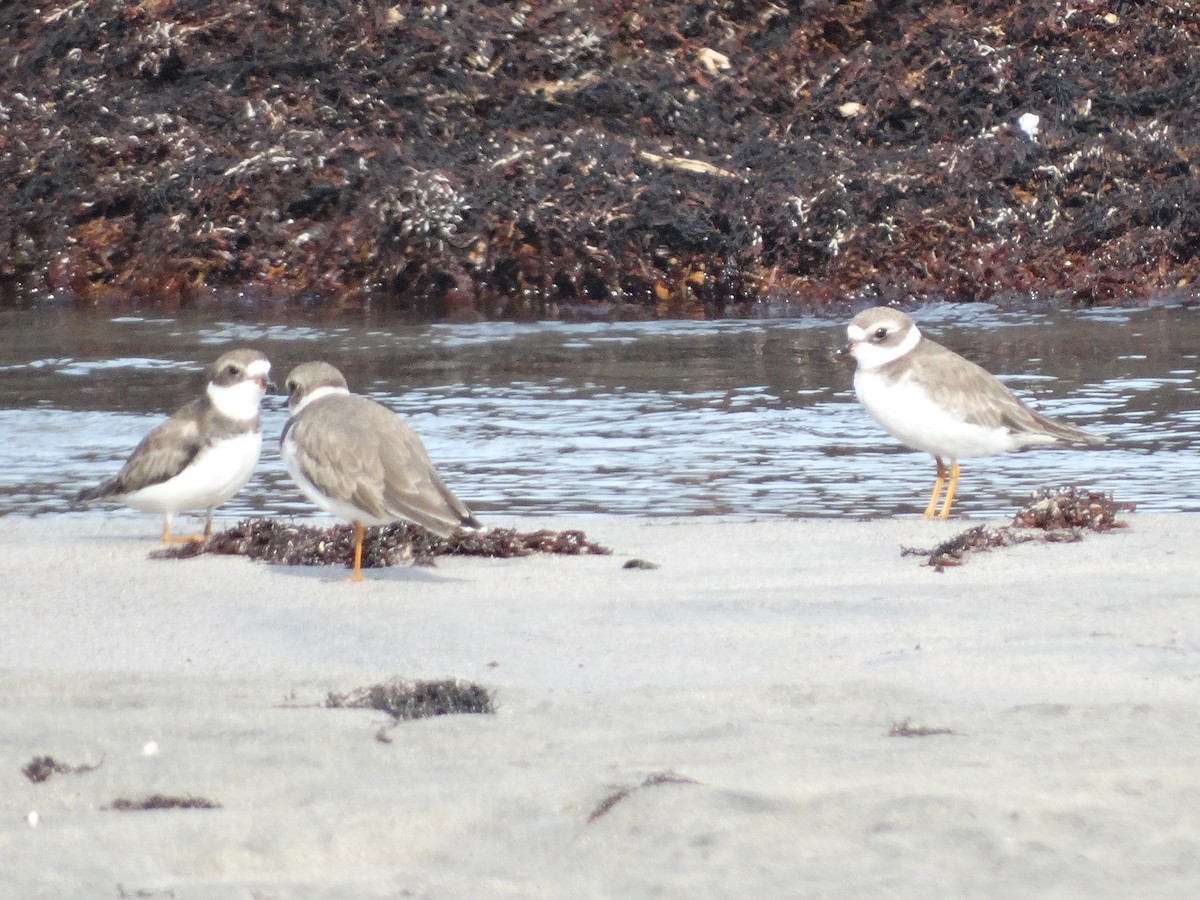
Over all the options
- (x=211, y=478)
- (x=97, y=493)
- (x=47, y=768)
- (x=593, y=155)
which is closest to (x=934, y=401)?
(x=211, y=478)

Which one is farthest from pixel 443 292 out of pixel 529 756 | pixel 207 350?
pixel 529 756

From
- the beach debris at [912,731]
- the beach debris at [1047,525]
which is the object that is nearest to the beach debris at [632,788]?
the beach debris at [912,731]

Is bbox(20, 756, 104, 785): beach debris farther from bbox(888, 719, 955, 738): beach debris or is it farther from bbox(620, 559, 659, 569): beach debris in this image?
bbox(620, 559, 659, 569): beach debris

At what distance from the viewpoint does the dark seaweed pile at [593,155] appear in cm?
1460

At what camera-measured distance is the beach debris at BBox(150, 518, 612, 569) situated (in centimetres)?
608

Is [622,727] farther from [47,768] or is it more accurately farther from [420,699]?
[47,768]

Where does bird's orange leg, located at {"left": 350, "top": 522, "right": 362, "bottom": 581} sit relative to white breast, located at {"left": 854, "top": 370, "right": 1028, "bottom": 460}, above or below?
below

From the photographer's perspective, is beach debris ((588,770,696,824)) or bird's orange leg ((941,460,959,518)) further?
bird's orange leg ((941,460,959,518))

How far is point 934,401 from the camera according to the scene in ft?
22.7

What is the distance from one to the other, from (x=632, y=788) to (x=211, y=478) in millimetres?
3242

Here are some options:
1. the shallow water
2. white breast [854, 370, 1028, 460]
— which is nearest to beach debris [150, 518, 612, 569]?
the shallow water

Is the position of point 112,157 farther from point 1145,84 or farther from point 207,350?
point 1145,84

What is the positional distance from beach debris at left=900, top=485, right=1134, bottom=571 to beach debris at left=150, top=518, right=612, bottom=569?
1.20 m

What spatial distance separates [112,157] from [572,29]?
4430 mm
